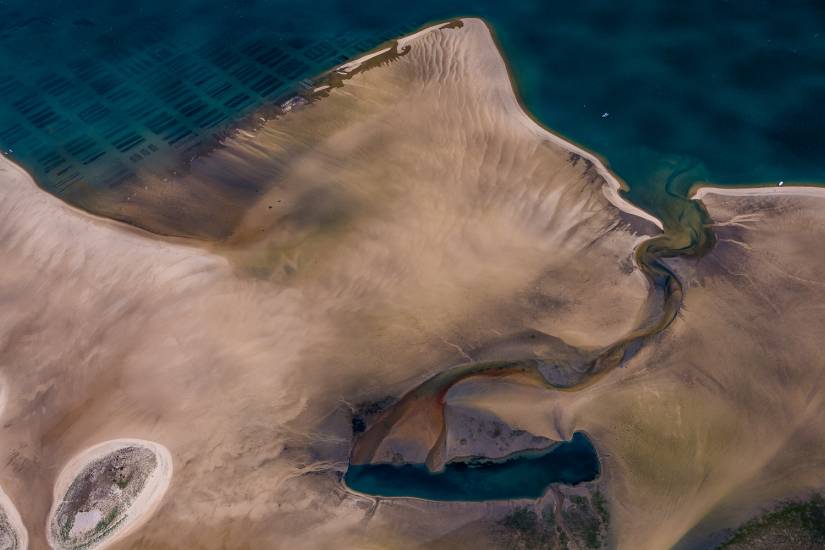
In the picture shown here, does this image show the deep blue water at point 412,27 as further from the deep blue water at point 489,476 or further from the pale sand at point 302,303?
the deep blue water at point 489,476

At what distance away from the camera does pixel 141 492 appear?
14992 millimetres

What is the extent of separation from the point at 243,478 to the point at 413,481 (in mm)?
4375

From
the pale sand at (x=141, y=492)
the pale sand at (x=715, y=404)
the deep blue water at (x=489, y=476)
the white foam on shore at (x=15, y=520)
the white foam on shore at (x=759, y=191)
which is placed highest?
the white foam on shore at (x=759, y=191)

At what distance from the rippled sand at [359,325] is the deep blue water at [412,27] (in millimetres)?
1613

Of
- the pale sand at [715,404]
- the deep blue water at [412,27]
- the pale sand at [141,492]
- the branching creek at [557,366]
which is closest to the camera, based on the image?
the pale sand at [715,404]

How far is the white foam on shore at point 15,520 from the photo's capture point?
48.1 ft

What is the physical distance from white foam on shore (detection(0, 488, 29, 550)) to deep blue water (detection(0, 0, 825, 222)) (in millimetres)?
10004

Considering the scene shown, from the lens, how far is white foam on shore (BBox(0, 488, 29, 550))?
14.6 meters

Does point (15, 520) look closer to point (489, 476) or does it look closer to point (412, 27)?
point (489, 476)

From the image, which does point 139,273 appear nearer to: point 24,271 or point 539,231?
point 24,271

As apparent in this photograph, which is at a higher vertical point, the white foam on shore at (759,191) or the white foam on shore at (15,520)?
the white foam on shore at (759,191)

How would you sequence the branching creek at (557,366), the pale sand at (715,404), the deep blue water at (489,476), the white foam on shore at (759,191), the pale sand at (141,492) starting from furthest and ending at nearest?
the white foam on shore at (759,191), the branching creek at (557,366), the deep blue water at (489,476), the pale sand at (141,492), the pale sand at (715,404)

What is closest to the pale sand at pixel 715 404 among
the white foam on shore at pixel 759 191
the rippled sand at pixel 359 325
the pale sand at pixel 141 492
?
the rippled sand at pixel 359 325

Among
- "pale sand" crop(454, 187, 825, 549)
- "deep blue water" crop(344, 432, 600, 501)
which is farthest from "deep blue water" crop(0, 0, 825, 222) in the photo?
"deep blue water" crop(344, 432, 600, 501)
